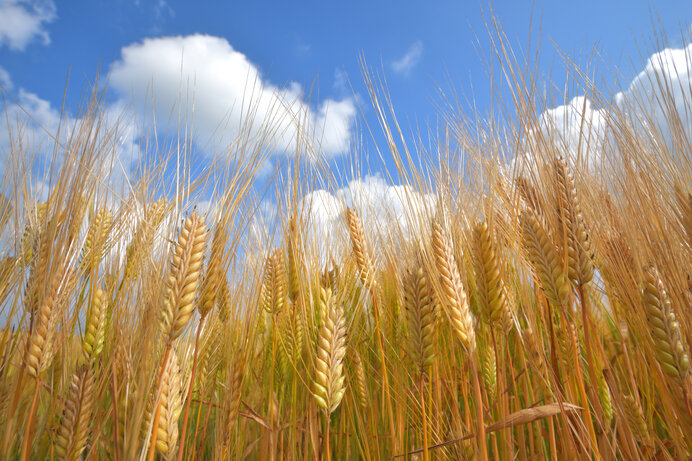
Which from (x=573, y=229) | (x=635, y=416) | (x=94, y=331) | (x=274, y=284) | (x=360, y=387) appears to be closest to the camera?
(x=573, y=229)

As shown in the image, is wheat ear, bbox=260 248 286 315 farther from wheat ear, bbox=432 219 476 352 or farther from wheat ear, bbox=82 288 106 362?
wheat ear, bbox=432 219 476 352

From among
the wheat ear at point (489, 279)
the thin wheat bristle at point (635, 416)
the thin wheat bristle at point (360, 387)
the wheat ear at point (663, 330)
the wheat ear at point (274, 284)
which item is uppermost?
the wheat ear at point (274, 284)

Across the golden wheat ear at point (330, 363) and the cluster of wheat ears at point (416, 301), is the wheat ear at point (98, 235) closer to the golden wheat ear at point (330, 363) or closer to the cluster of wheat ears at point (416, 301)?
the cluster of wheat ears at point (416, 301)

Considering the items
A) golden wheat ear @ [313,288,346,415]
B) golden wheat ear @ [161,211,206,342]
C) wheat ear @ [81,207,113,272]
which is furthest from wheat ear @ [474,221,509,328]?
wheat ear @ [81,207,113,272]

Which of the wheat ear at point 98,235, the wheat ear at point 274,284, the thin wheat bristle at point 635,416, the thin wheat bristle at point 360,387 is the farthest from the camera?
the wheat ear at point 274,284

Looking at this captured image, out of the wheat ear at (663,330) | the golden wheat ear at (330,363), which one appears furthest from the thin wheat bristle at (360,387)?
the wheat ear at (663,330)

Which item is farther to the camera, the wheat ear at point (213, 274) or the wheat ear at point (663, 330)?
the wheat ear at point (213, 274)

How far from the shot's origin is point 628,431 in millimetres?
1193

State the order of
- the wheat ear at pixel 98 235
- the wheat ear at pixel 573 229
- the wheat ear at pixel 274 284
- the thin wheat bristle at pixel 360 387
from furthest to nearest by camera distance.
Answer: the wheat ear at pixel 274 284 < the wheat ear at pixel 98 235 < the thin wheat bristle at pixel 360 387 < the wheat ear at pixel 573 229

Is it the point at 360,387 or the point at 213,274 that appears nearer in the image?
the point at 213,274

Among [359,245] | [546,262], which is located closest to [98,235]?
[359,245]

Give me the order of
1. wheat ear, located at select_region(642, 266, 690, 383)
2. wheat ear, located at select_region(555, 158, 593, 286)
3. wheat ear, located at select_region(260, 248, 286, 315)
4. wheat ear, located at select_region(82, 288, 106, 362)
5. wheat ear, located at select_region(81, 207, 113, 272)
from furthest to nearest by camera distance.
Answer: wheat ear, located at select_region(260, 248, 286, 315)
wheat ear, located at select_region(81, 207, 113, 272)
wheat ear, located at select_region(82, 288, 106, 362)
wheat ear, located at select_region(555, 158, 593, 286)
wheat ear, located at select_region(642, 266, 690, 383)

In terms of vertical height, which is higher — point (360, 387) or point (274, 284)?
point (274, 284)

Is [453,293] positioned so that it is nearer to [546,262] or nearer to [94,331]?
[546,262]
